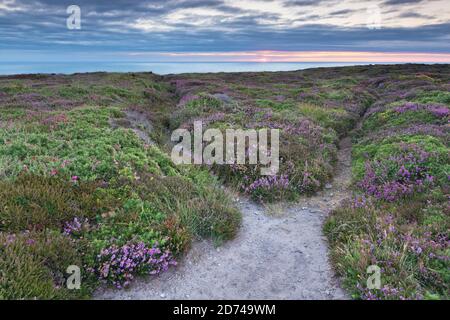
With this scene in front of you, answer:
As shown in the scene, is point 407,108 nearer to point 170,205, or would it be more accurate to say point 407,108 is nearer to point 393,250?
point 393,250

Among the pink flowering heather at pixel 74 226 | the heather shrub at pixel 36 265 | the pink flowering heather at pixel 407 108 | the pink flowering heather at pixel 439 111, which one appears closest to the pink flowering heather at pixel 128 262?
the heather shrub at pixel 36 265

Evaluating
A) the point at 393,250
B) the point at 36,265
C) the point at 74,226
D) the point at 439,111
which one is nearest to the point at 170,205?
the point at 74,226

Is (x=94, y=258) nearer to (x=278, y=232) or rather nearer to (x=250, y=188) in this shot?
(x=278, y=232)

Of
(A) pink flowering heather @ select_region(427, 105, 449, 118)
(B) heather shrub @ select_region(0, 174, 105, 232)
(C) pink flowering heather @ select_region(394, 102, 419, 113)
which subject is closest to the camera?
(B) heather shrub @ select_region(0, 174, 105, 232)

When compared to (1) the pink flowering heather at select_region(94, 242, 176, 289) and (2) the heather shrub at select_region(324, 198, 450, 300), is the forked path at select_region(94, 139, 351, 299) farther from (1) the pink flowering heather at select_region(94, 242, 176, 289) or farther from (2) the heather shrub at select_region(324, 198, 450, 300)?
(2) the heather shrub at select_region(324, 198, 450, 300)

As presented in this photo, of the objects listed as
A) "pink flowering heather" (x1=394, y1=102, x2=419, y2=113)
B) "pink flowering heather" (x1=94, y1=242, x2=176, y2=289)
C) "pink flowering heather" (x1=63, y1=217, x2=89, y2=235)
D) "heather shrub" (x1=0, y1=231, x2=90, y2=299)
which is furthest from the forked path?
"pink flowering heather" (x1=394, y1=102, x2=419, y2=113)

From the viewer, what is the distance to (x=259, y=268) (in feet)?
24.1

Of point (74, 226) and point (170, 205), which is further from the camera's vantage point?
point (170, 205)

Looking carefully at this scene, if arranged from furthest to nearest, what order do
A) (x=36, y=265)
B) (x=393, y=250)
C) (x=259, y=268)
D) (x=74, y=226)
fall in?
(x=259, y=268) < (x=74, y=226) < (x=393, y=250) < (x=36, y=265)

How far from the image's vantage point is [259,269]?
24.0 feet

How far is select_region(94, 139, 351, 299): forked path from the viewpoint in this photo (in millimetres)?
6516

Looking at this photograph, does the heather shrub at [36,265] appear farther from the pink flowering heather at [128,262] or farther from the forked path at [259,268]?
the forked path at [259,268]
